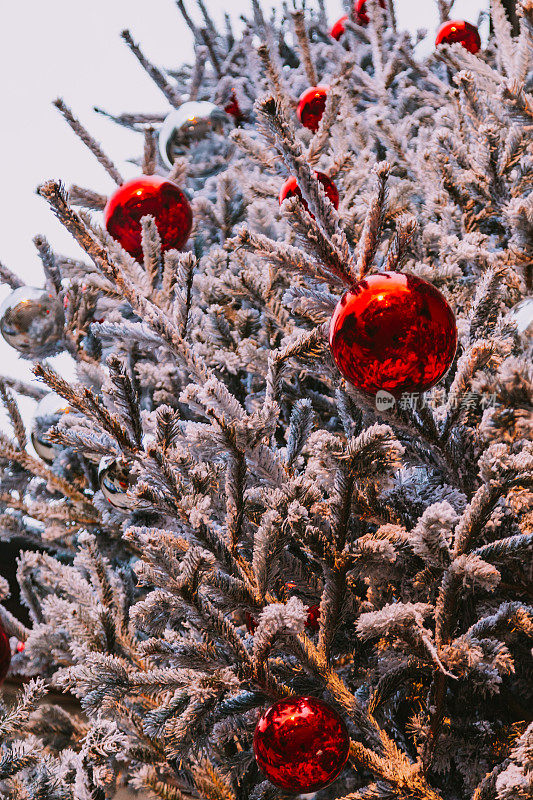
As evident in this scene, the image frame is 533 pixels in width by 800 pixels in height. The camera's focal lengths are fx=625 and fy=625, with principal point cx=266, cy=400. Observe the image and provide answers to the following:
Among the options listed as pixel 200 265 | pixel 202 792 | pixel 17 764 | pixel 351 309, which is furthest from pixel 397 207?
pixel 17 764

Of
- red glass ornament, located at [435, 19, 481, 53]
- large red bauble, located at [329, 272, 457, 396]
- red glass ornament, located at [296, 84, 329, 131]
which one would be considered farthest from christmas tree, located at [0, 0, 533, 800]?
red glass ornament, located at [435, 19, 481, 53]

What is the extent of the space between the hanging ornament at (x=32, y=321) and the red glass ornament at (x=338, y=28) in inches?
90.3

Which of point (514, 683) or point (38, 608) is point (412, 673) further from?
point (38, 608)

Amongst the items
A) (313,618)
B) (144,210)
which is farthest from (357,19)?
(313,618)

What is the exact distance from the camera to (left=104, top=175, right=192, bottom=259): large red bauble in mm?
1942

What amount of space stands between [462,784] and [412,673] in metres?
0.30

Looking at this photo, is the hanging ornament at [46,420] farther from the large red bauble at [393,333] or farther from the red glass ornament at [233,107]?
the red glass ornament at [233,107]

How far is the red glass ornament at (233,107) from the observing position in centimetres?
302

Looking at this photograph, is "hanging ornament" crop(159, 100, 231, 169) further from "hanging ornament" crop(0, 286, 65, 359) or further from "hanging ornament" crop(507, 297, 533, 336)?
"hanging ornament" crop(507, 297, 533, 336)

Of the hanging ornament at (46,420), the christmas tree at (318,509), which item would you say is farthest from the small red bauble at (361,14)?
the hanging ornament at (46,420)

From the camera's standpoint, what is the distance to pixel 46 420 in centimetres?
206

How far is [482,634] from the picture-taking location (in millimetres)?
1064

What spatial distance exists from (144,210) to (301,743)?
1.55 m

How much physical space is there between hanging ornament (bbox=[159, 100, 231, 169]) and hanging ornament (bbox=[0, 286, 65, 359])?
38.7 inches
